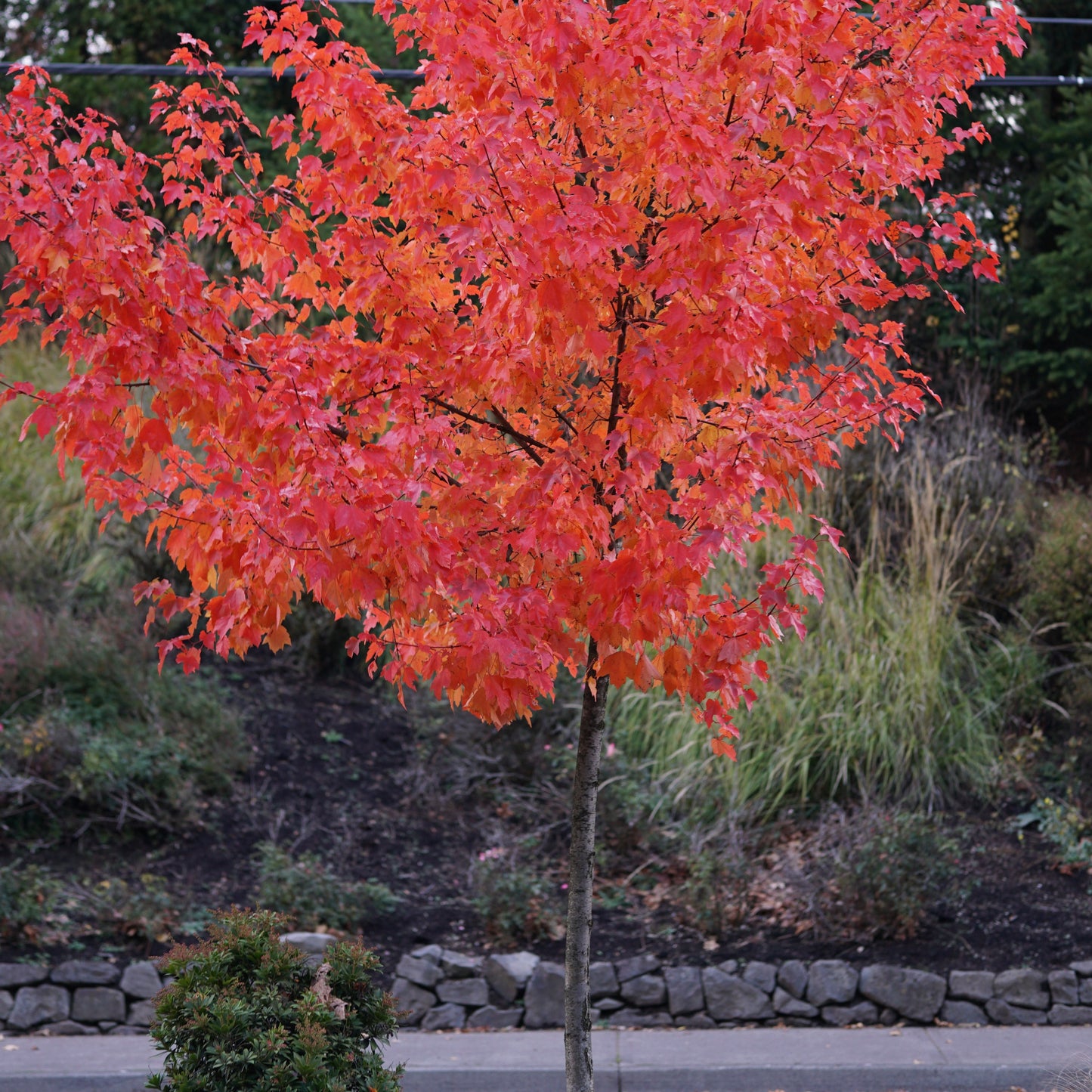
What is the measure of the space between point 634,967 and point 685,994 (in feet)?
0.92

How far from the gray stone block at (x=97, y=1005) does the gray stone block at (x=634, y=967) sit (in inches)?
99.2

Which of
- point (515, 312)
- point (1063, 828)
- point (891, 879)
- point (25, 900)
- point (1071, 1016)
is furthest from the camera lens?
point (1063, 828)

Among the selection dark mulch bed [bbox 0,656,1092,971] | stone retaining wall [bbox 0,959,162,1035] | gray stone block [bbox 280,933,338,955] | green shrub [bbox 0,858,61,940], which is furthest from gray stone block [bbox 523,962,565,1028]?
green shrub [bbox 0,858,61,940]

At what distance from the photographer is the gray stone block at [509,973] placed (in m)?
6.10

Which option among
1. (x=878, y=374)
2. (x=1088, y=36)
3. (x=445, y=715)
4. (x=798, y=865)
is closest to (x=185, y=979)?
(x=878, y=374)

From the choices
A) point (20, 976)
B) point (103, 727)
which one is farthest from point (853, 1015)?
point (103, 727)

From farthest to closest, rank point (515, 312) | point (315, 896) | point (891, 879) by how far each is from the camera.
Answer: point (315, 896), point (891, 879), point (515, 312)

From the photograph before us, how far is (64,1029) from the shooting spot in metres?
6.01

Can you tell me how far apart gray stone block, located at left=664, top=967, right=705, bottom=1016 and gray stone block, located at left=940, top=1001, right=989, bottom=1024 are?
120cm

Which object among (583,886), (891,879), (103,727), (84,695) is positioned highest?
(84,695)

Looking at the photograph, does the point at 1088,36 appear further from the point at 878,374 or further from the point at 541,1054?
the point at 541,1054

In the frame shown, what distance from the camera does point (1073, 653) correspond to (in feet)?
28.7

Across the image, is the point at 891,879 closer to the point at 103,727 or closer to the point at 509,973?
the point at 509,973

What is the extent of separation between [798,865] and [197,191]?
4989 mm
